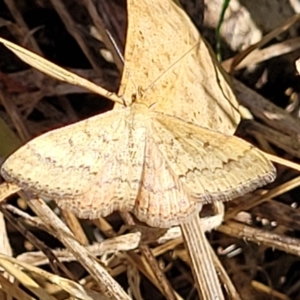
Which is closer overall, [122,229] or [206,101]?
[206,101]

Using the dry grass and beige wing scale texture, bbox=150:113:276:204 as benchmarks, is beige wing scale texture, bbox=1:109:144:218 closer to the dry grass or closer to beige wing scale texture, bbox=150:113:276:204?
beige wing scale texture, bbox=150:113:276:204

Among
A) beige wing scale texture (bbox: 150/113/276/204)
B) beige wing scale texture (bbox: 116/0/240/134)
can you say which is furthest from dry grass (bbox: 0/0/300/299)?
beige wing scale texture (bbox: 150/113/276/204)

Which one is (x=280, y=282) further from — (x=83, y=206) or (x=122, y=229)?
(x=83, y=206)

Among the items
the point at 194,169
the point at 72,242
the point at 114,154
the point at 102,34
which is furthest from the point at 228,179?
the point at 102,34

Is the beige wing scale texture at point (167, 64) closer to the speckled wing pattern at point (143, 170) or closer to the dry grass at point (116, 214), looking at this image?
the speckled wing pattern at point (143, 170)

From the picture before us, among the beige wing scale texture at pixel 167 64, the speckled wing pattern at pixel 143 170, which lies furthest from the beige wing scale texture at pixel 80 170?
the beige wing scale texture at pixel 167 64

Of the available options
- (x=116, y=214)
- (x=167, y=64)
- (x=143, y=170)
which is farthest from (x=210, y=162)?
(x=116, y=214)

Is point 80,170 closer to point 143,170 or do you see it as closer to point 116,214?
point 143,170
